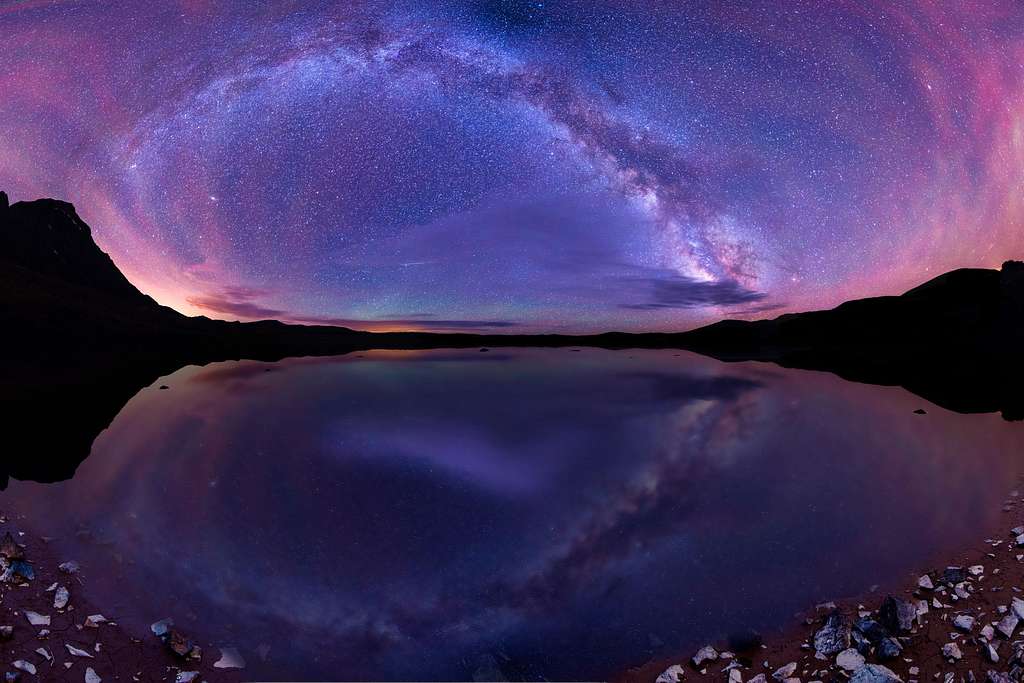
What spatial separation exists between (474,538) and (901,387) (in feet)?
128

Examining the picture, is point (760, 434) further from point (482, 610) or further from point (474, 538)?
point (482, 610)

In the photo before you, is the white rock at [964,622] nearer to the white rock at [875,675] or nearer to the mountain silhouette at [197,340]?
the white rock at [875,675]

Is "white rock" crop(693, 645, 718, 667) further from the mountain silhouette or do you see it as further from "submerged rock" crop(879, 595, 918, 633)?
the mountain silhouette

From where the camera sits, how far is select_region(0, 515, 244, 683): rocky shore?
4004 mm

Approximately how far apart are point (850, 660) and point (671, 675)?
5.74ft

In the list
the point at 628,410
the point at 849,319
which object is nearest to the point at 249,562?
the point at 628,410

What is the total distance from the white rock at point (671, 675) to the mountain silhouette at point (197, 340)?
1291 cm

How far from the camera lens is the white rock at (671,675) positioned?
442cm

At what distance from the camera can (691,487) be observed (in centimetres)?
1000

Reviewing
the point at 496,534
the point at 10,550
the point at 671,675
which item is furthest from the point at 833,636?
the point at 10,550

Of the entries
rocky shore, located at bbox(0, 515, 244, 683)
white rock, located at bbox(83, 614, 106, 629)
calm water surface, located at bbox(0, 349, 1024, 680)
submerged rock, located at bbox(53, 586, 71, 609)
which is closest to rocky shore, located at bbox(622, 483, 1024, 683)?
calm water surface, located at bbox(0, 349, 1024, 680)

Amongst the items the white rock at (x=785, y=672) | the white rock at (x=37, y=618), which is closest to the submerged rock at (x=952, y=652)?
the white rock at (x=785, y=672)

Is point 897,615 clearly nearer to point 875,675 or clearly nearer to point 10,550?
point 875,675

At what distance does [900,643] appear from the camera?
13.8ft
